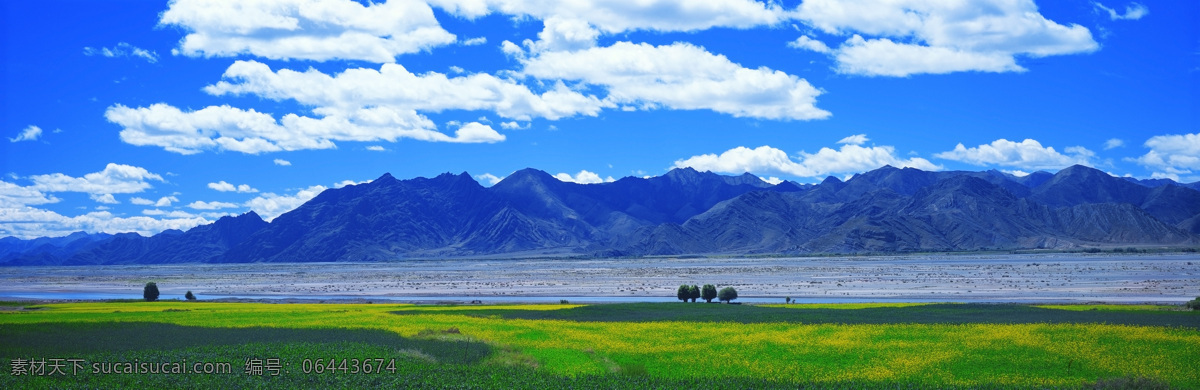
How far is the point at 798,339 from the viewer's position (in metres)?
32.1

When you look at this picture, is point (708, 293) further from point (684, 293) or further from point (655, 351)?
point (655, 351)

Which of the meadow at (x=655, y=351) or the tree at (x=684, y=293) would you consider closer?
the meadow at (x=655, y=351)

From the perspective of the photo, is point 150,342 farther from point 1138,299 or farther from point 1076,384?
point 1138,299

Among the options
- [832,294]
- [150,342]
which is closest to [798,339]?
[150,342]

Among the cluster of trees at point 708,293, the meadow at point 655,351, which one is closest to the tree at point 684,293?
the cluster of trees at point 708,293

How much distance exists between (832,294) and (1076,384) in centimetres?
5028

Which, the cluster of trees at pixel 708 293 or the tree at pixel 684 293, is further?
the tree at pixel 684 293

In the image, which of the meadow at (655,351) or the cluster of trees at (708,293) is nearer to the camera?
the meadow at (655,351)

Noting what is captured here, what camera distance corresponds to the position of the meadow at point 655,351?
22438 millimetres

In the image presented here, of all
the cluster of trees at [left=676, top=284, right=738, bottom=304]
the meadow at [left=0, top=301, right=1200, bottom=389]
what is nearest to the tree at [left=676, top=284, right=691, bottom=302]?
the cluster of trees at [left=676, top=284, right=738, bottom=304]

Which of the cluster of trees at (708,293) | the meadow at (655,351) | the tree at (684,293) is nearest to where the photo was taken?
the meadow at (655,351)

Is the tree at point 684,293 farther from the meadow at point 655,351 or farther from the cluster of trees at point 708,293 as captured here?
the meadow at point 655,351

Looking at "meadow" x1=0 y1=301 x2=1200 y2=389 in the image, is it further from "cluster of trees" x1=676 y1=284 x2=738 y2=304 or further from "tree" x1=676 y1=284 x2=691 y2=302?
"tree" x1=676 y1=284 x2=691 y2=302

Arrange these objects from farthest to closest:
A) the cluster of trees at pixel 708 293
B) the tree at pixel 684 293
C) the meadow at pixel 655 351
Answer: the tree at pixel 684 293
the cluster of trees at pixel 708 293
the meadow at pixel 655 351
